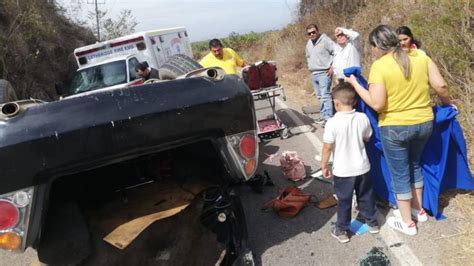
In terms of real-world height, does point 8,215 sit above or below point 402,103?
above

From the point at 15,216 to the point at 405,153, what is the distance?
3.16m

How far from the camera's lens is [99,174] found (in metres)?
3.82

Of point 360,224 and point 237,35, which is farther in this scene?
point 237,35

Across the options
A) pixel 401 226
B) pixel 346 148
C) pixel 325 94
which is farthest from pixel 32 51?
pixel 401 226

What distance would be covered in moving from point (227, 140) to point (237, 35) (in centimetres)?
3696

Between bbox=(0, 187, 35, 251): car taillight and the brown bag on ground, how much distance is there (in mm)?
2615

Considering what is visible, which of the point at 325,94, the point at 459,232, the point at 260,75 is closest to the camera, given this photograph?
the point at 459,232

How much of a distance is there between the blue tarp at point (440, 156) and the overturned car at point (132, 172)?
4.88 feet

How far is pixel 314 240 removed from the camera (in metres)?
3.95

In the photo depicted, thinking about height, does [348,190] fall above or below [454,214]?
above

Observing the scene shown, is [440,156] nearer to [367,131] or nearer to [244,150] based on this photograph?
[367,131]

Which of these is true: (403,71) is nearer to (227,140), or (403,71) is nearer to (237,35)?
(227,140)

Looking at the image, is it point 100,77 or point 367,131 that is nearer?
point 367,131

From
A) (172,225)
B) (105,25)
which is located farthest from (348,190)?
(105,25)
